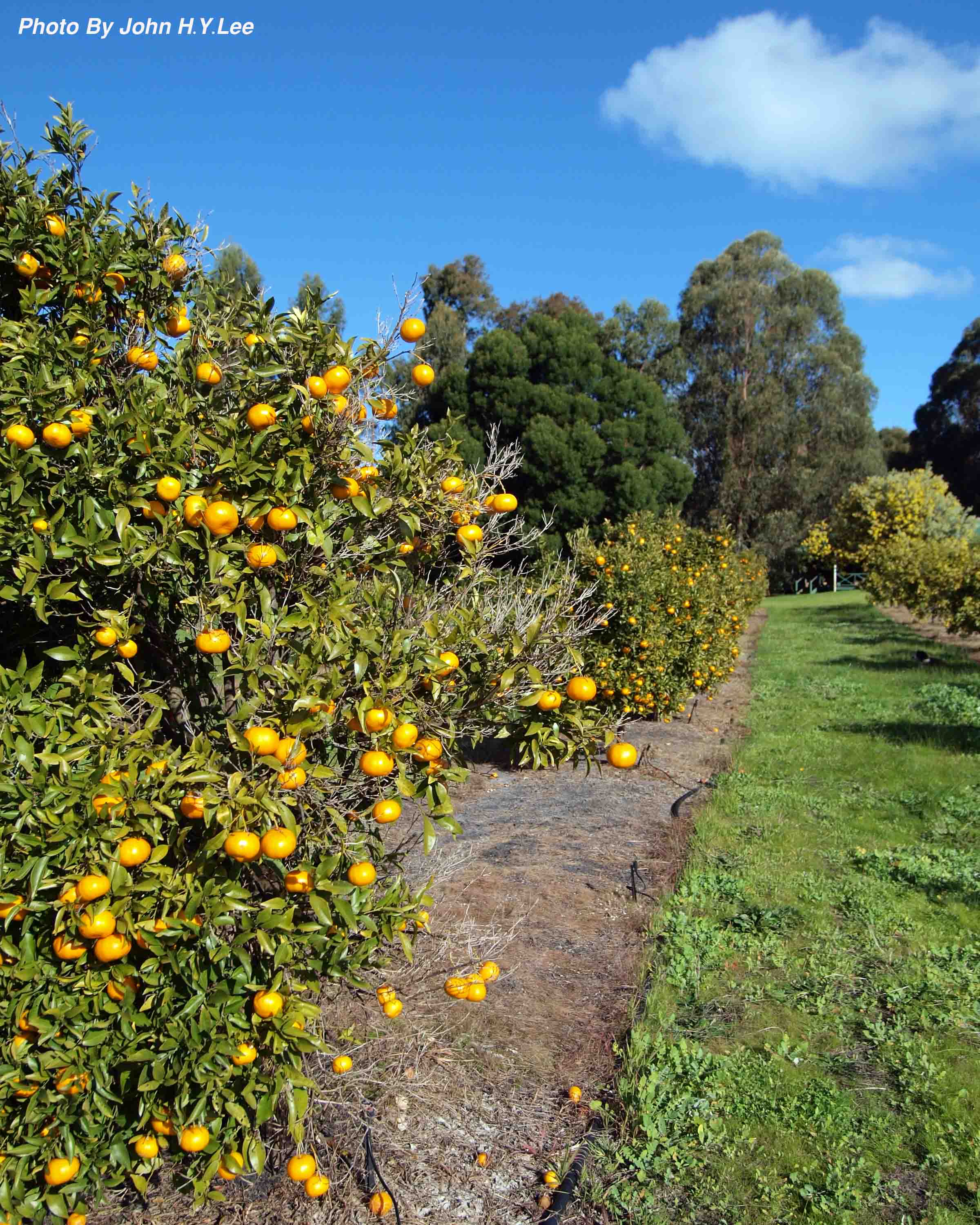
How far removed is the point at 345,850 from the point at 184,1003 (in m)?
0.47

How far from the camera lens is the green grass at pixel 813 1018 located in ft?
8.08

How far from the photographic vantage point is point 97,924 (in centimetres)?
173

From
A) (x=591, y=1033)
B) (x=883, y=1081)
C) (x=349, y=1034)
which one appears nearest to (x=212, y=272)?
(x=349, y=1034)

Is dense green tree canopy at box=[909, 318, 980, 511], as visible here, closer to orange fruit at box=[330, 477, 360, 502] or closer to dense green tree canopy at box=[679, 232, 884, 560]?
dense green tree canopy at box=[679, 232, 884, 560]

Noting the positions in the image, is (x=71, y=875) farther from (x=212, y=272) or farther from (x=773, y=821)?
(x=773, y=821)

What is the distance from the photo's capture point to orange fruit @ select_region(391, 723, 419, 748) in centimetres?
194

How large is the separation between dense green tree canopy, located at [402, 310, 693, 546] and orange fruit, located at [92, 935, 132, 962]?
16254mm

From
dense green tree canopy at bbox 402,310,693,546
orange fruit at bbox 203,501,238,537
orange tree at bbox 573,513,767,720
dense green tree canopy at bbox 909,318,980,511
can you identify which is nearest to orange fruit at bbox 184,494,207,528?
orange fruit at bbox 203,501,238,537

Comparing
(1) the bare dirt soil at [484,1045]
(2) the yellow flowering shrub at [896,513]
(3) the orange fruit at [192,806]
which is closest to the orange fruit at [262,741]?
(3) the orange fruit at [192,806]

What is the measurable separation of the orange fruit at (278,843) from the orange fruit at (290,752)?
0.16 m

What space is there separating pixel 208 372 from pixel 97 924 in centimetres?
137

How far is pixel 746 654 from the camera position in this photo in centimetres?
1488

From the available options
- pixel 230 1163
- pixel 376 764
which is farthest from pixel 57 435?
pixel 230 1163

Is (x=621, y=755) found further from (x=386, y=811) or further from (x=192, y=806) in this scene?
(x=192, y=806)
